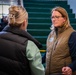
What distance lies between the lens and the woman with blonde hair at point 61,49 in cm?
205

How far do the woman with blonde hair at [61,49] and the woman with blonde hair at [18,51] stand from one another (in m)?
0.51

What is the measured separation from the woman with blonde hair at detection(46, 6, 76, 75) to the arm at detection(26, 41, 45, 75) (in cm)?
48

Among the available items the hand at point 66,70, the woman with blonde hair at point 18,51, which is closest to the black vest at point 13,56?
the woman with blonde hair at point 18,51

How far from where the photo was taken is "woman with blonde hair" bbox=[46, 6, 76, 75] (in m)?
2.05

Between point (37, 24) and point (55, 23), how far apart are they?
3049 mm

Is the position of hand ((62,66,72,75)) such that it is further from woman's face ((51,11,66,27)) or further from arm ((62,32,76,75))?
woman's face ((51,11,66,27))

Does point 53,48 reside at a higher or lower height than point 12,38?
lower

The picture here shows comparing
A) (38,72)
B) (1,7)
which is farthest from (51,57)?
(1,7)

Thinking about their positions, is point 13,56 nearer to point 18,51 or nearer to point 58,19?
point 18,51

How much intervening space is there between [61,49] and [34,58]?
1.91 feet

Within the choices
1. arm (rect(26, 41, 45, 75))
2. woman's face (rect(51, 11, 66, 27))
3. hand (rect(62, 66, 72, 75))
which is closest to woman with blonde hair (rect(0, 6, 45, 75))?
arm (rect(26, 41, 45, 75))

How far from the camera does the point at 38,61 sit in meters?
1.59

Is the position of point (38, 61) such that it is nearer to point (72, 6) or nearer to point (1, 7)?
point (72, 6)

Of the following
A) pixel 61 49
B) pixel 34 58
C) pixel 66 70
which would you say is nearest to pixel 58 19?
pixel 61 49
